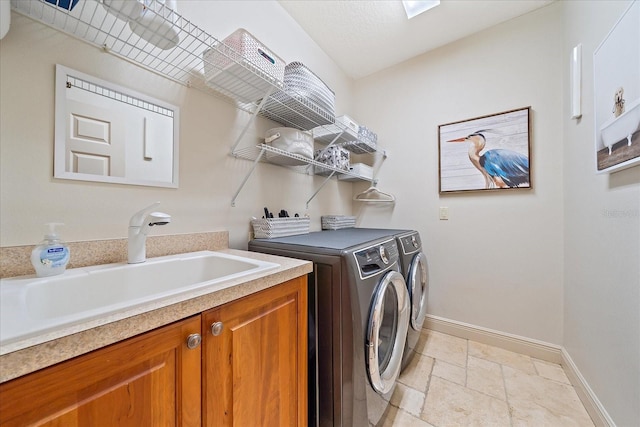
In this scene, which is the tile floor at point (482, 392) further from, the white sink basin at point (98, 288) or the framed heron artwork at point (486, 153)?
the framed heron artwork at point (486, 153)

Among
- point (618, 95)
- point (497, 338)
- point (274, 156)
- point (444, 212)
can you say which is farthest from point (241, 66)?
point (497, 338)

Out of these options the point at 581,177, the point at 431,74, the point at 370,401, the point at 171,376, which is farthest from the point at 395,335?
the point at 431,74

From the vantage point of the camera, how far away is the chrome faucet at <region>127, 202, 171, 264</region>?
929mm

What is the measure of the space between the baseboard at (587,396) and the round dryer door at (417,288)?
0.88 meters

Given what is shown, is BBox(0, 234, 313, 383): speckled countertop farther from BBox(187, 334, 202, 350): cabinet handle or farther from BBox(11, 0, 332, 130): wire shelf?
BBox(11, 0, 332, 130): wire shelf

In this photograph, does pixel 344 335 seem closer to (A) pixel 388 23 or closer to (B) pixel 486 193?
(B) pixel 486 193

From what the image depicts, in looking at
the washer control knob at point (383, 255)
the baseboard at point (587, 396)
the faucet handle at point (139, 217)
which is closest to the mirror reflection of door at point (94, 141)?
the faucet handle at point (139, 217)

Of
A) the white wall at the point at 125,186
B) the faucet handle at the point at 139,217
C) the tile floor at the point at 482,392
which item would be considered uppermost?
the white wall at the point at 125,186

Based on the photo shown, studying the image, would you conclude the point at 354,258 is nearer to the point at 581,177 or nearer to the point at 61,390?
the point at 61,390

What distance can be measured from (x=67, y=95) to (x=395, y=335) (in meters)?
1.84

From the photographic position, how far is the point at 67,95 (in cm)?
88

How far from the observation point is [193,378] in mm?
596

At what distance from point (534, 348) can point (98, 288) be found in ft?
8.96

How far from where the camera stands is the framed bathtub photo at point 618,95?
939 mm
